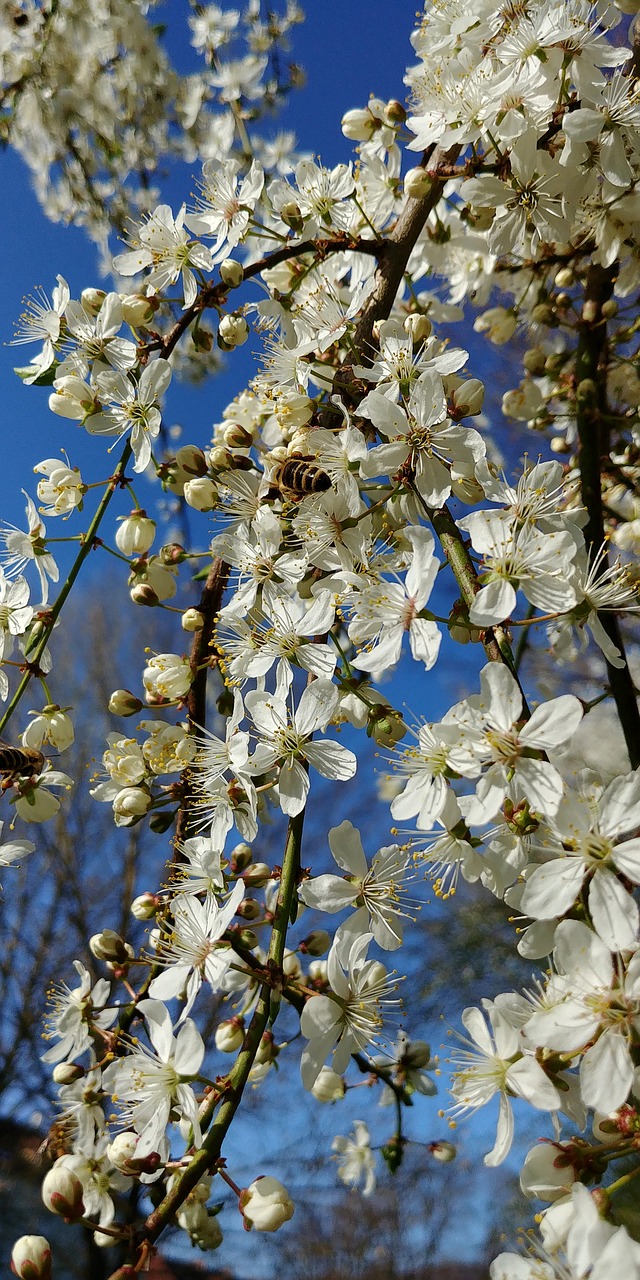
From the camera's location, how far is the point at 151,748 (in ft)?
3.88

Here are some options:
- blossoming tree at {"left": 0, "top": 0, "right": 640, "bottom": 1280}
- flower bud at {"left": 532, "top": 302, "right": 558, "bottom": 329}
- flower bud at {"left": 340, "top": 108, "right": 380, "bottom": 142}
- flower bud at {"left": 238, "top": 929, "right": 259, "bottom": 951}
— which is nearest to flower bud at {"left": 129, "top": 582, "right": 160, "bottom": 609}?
blossoming tree at {"left": 0, "top": 0, "right": 640, "bottom": 1280}

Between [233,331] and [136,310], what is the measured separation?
141mm

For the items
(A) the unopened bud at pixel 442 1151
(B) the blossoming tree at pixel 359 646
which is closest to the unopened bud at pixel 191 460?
(B) the blossoming tree at pixel 359 646

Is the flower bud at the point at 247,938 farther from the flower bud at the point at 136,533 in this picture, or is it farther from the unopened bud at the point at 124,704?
the flower bud at the point at 136,533

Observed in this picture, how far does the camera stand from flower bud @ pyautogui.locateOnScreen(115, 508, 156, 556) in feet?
4.07

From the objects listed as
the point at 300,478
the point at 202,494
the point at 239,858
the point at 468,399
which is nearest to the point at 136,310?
the point at 202,494

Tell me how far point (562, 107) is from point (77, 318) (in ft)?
2.47

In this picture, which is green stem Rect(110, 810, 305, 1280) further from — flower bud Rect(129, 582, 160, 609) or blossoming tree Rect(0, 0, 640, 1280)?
flower bud Rect(129, 582, 160, 609)

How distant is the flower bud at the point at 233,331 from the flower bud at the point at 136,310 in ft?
0.36

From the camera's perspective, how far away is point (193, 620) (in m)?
1.21

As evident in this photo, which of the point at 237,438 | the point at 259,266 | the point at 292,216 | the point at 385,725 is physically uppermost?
the point at 292,216

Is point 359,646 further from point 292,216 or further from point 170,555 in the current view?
point 292,216

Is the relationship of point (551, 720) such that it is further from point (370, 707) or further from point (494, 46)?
point (494, 46)

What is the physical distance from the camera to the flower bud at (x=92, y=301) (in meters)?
1.23
